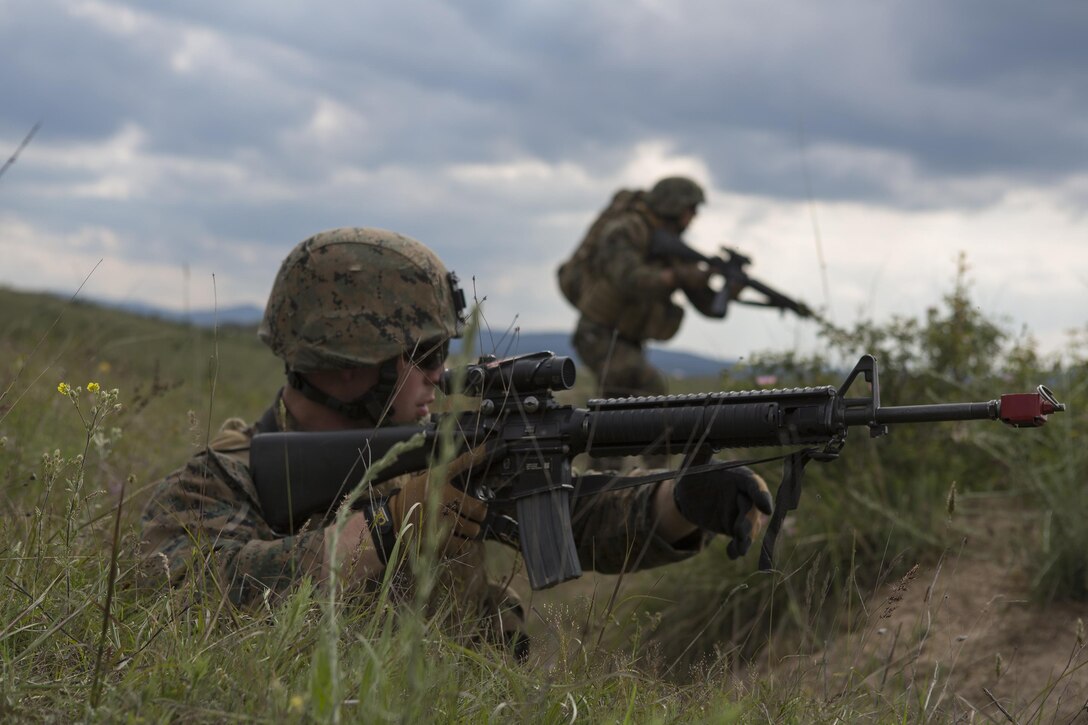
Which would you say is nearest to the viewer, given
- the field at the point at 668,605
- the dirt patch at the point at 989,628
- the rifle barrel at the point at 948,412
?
the field at the point at 668,605

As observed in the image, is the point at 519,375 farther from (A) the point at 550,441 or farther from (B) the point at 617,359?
(B) the point at 617,359

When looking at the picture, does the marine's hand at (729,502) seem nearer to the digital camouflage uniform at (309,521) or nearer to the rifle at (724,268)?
the digital camouflage uniform at (309,521)

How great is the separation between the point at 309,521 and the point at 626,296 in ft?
20.7

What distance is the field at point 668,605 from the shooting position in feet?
6.10

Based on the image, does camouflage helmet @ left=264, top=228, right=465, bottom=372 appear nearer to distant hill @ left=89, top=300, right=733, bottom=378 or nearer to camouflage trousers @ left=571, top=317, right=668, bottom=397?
distant hill @ left=89, top=300, right=733, bottom=378

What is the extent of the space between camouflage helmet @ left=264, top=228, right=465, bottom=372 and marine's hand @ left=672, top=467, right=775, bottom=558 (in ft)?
3.33

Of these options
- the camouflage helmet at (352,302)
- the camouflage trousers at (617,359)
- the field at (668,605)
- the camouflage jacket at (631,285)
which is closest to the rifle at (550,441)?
the field at (668,605)

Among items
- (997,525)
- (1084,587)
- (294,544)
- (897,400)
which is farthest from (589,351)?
(294,544)

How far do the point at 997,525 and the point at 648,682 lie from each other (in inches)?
148

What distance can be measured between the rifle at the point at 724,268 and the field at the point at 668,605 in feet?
5.19

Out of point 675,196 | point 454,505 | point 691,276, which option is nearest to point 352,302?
point 454,505

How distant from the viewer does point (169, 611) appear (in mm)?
2119

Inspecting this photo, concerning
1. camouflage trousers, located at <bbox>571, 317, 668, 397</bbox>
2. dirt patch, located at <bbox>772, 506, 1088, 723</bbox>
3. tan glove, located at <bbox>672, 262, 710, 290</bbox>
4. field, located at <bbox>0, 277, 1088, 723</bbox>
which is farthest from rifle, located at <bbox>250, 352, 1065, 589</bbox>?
tan glove, located at <bbox>672, 262, 710, 290</bbox>

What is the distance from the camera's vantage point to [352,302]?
139 inches
